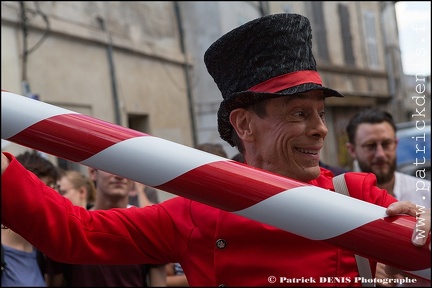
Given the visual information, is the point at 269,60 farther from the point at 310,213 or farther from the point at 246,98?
the point at 310,213

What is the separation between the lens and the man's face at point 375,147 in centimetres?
459

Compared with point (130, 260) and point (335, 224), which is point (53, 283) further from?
point (335, 224)

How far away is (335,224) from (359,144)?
11.2ft

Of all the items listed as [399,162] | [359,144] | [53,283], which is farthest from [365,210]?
[399,162]

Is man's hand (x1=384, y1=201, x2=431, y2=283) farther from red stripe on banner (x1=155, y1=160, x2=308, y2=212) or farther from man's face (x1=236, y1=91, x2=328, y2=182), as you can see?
man's face (x1=236, y1=91, x2=328, y2=182)

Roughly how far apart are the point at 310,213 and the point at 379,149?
11.0 ft

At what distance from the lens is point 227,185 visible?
58.2 inches

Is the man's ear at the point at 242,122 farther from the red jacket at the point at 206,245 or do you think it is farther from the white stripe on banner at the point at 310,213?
the white stripe on banner at the point at 310,213

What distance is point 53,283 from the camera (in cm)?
419

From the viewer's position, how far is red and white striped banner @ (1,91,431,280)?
4.77ft

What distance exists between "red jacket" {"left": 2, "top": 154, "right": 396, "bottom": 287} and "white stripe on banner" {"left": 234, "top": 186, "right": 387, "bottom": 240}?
51 centimetres

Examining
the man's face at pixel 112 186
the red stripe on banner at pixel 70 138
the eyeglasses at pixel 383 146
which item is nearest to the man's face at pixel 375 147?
the eyeglasses at pixel 383 146

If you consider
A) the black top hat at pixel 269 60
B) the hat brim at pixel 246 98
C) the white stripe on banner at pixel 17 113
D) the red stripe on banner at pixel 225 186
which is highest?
the black top hat at pixel 269 60

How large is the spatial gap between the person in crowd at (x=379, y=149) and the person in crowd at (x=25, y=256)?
1964 millimetres
